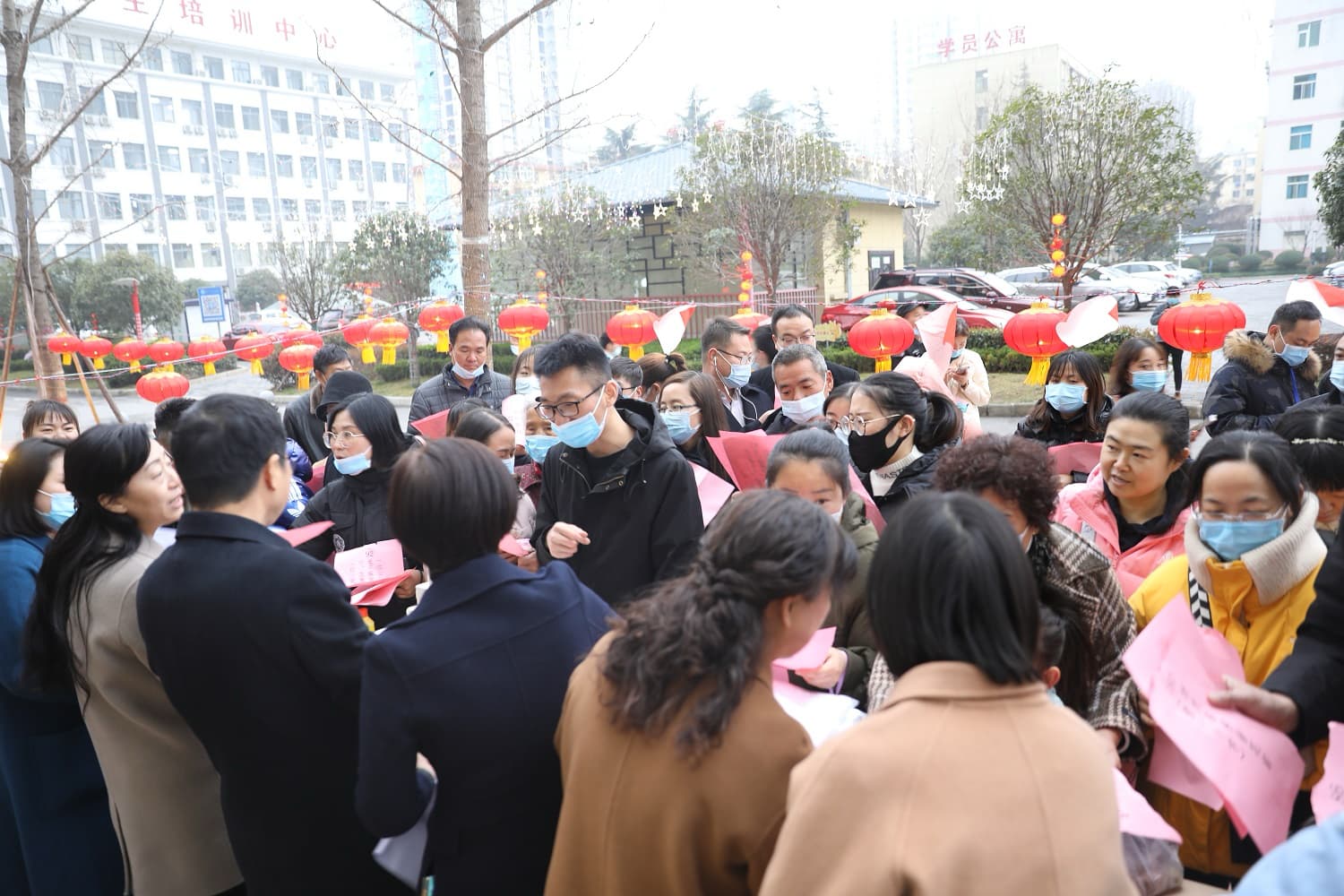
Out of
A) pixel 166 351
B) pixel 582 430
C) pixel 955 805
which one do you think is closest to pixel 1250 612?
pixel 955 805

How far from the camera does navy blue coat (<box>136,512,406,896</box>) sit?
1.63 m

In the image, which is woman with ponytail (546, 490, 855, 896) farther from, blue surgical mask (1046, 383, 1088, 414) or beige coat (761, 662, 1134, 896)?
blue surgical mask (1046, 383, 1088, 414)

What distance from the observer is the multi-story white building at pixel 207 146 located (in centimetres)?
3061

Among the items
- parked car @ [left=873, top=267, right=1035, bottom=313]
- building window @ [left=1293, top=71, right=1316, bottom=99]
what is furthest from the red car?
building window @ [left=1293, top=71, right=1316, bottom=99]

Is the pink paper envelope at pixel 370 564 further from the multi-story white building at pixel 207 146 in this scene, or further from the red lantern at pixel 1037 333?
the multi-story white building at pixel 207 146

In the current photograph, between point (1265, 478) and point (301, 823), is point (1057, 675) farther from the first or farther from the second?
point (301, 823)

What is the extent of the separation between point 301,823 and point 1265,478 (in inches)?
82.1

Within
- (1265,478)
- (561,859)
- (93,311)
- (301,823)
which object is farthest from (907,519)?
(93,311)

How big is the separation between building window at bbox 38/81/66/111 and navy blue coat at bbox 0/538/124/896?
115 ft

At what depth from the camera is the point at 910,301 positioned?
562 inches

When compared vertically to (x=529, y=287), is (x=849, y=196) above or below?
above

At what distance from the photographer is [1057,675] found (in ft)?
5.72

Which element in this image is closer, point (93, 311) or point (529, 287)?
point (529, 287)

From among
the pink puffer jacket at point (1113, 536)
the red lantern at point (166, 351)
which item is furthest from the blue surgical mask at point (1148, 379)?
the red lantern at point (166, 351)
